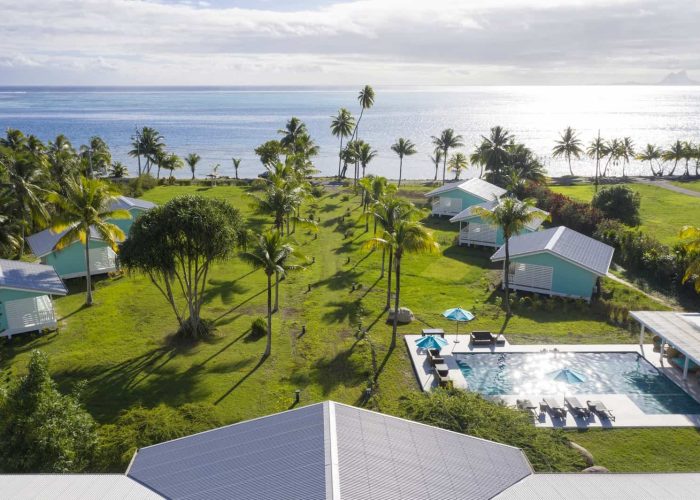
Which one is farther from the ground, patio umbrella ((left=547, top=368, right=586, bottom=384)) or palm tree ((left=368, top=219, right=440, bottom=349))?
palm tree ((left=368, top=219, right=440, bottom=349))

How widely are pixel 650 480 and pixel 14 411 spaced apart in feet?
60.8

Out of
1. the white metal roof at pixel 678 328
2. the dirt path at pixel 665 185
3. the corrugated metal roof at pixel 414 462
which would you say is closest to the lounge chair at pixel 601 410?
the white metal roof at pixel 678 328

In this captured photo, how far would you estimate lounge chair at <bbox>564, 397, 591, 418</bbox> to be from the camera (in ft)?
73.5

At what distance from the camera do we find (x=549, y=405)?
74.0 ft

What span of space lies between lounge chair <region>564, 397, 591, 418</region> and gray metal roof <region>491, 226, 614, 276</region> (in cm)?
1460

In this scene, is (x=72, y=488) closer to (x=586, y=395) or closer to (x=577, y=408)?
(x=577, y=408)

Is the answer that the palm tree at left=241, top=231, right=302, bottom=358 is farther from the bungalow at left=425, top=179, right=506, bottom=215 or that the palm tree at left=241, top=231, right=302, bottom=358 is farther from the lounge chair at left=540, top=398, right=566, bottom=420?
the bungalow at left=425, top=179, right=506, bottom=215

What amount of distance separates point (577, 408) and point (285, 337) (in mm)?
15888

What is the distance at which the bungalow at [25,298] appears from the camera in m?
29.5

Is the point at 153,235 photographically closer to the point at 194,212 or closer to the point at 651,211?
the point at 194,212

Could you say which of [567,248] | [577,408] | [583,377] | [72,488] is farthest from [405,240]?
[72,488]

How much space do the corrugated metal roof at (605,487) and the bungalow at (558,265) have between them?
23.4 metres

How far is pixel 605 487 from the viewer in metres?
13.2

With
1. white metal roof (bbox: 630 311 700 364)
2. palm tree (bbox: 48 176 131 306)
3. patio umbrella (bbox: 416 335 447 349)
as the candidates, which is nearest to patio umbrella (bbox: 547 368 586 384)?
white metal roof (bbox: 630 311 700 364)
